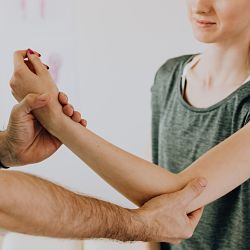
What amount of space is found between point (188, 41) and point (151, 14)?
19cm

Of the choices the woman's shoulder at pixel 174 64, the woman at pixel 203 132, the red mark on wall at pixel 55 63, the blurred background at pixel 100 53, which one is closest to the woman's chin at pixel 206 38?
the woman at pixel 203 132

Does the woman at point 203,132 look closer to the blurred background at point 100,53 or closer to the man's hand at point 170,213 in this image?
the man's hand at point 170,213

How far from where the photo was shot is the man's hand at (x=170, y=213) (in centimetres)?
113

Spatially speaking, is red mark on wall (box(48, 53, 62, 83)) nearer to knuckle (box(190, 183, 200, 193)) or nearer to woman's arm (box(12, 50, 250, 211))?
woman's arm (box(12, 50, 250, 211))

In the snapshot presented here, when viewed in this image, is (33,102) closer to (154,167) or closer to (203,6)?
(154,167)

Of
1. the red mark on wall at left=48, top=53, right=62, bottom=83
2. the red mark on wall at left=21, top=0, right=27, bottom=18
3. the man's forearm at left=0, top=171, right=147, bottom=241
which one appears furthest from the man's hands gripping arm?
the red mark on wall at left=21, top=0, right=27, bottom=18

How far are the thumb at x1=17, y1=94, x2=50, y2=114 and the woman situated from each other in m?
0.03

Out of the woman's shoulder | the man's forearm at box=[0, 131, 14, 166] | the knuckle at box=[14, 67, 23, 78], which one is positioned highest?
the knuckle at box=[14, 67, 23, 78]

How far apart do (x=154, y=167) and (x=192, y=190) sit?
11cm

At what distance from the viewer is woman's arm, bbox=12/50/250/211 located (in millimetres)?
1152

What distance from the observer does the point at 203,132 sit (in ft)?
4.30

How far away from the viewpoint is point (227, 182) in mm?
1157

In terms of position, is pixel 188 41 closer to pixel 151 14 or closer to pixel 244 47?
pixel 151 14

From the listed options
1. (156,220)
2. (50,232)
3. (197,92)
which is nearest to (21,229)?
(50,232)
